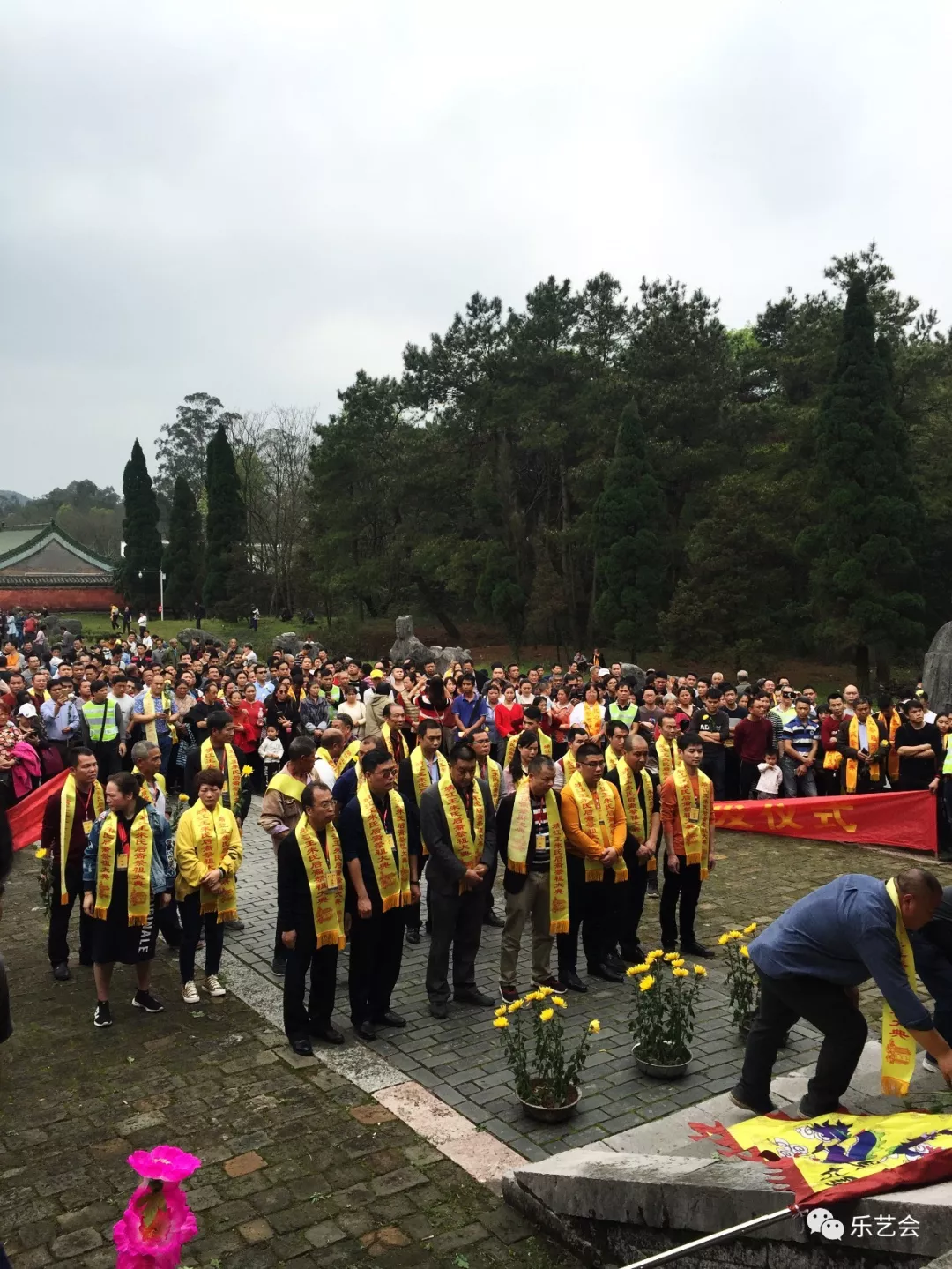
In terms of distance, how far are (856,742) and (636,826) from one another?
18.0 feet

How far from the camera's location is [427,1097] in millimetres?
5566

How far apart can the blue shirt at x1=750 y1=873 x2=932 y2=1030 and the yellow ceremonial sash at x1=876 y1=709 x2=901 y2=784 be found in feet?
25.4

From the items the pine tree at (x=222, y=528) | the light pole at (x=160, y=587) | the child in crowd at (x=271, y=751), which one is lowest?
the child in crowd at (x=271, y=751)

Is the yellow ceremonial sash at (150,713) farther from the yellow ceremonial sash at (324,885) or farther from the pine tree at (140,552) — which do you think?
the pine tree at (140,552)

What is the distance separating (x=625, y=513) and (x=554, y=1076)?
25423mm

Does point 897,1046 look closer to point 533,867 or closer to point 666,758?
point 533,867

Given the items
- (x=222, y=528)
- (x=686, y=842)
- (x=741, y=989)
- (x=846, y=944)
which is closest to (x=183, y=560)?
(x=222, y=528)

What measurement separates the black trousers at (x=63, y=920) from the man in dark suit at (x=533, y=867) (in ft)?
9.84

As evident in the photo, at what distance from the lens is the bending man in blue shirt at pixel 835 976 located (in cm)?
422

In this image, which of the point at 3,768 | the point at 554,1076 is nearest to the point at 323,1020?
the point at 554,1076

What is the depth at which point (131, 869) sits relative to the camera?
648 centimetres

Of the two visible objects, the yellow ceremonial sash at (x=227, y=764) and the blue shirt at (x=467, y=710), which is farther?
the blue shirt at (x=467, y=710)

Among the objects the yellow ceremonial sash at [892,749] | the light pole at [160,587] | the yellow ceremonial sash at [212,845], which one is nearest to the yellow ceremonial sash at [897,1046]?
the yellow ceremonial sash at [212,845]

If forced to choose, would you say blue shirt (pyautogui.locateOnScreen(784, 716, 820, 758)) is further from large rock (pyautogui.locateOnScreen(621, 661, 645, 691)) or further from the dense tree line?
the dense tree line
